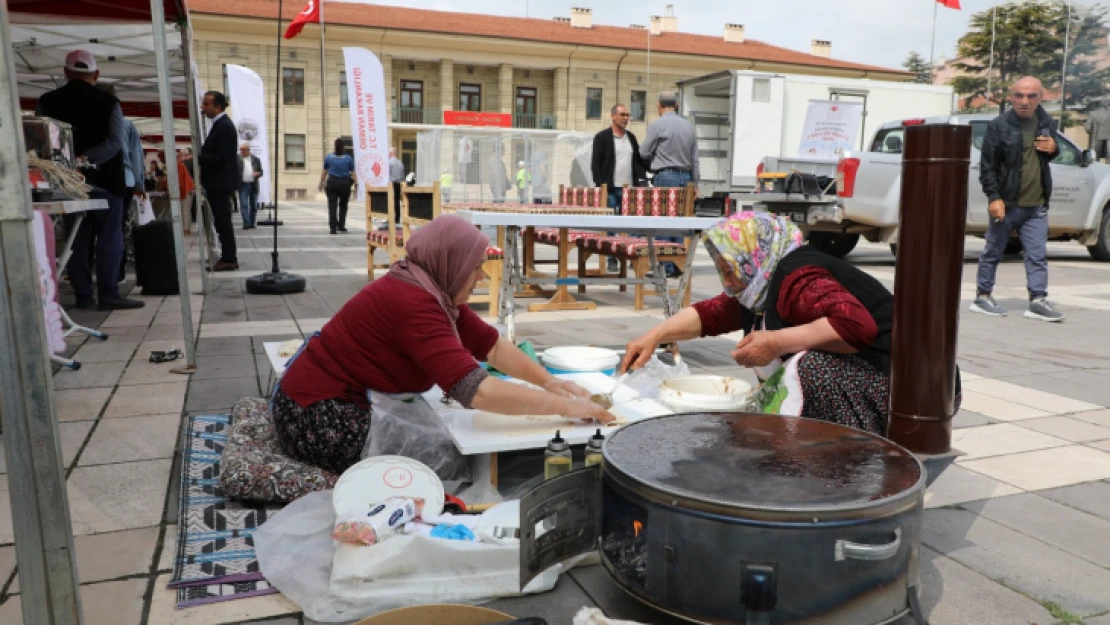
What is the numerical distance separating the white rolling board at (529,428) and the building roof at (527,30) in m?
37.2

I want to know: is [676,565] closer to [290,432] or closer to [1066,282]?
[290,432]

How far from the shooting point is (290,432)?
284cm

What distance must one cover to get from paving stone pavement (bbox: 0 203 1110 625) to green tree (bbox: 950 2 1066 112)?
3247cm

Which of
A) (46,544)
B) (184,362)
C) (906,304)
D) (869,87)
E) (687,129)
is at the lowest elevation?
(184,362)

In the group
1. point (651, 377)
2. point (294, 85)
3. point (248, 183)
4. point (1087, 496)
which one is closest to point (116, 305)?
point (651, 377)

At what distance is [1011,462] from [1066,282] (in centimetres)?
732

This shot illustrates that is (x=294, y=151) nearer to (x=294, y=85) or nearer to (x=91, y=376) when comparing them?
(x=294, y=85)

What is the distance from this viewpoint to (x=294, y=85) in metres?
37.4

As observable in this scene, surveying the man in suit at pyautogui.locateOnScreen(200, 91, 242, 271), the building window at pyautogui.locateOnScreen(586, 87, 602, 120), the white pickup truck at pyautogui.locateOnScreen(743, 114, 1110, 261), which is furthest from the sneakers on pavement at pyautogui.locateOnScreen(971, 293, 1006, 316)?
the building window at pyautogui.locateOnScreen(586, 87, 602, 120)

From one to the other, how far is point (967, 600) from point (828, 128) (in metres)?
13.4

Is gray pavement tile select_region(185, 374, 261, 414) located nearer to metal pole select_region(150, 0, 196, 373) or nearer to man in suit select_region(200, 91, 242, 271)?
metal pole select_region(150, 0, 196, 373)

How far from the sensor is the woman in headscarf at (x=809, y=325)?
274 centimetres

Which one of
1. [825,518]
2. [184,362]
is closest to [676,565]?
[825,518]

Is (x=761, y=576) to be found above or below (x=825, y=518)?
below
